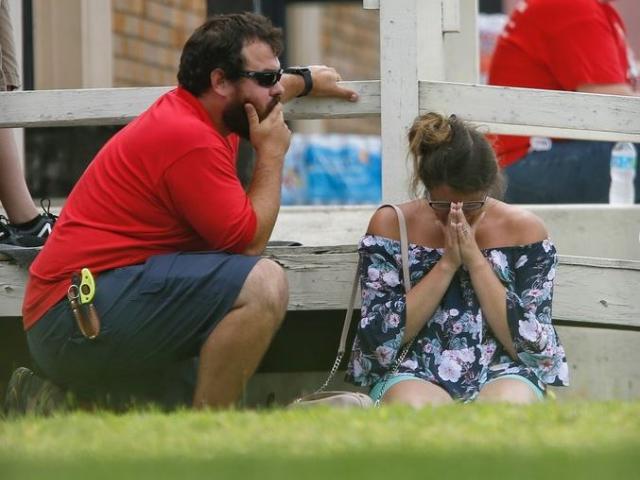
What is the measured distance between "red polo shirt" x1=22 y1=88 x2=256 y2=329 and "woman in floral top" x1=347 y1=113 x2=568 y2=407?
612 millimetres

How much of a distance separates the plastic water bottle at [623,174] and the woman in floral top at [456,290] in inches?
83.4

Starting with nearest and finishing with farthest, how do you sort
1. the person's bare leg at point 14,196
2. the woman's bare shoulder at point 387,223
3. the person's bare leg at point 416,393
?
the person's bare leg at point 416,393
the woman's bare shoulder at point 387,223
the person's bare leg at point 14,196

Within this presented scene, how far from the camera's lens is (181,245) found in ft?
17.4

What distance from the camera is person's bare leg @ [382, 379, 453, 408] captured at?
17.5ft

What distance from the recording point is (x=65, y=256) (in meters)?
5.22

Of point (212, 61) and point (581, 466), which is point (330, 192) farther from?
point (581, 466)

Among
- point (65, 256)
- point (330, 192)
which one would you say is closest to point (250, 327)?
point (65, 256)

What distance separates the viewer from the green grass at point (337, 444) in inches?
130

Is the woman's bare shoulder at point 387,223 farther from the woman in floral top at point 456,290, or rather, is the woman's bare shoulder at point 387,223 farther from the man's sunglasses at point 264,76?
the man's sunglasses at point 264,76

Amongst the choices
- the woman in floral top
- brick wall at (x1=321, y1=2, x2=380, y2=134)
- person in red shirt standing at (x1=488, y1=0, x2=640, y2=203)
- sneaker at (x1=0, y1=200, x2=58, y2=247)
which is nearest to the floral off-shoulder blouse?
the woman in floral top

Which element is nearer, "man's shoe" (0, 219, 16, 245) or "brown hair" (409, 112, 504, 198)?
"brown hair" (409, 112, 504, 198)

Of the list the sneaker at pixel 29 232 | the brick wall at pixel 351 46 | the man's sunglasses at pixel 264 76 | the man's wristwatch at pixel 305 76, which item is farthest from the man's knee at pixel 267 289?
the brick wall at pixel 351 46

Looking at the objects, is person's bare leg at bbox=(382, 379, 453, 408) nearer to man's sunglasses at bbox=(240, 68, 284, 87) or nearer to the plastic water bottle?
man's sunglasses at bbox=(240, 68, 284, 87)

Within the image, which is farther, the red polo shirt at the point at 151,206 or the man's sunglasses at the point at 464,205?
the man's sunglasses at the point at 464,205
